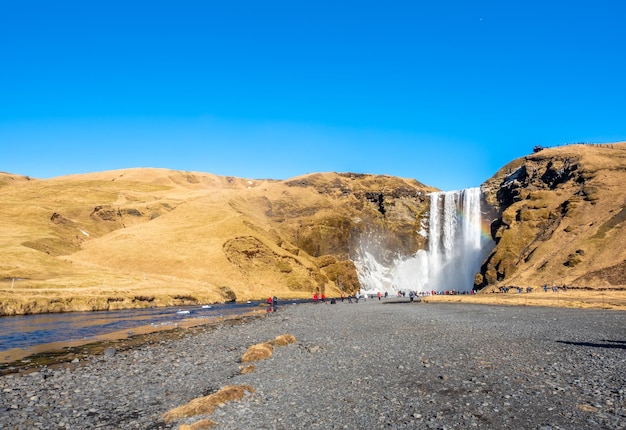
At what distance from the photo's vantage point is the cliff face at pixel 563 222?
70.1 m

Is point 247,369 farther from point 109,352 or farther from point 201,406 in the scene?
point 109,352

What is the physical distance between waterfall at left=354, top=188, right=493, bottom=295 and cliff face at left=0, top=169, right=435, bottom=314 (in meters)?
5.98

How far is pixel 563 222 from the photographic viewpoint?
294ft

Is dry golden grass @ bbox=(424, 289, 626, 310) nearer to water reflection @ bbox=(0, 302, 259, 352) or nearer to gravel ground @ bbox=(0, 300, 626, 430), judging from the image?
gravel ground @ bbox=(0, 300, 626, 430)

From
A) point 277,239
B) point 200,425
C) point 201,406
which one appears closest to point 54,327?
point 201,406

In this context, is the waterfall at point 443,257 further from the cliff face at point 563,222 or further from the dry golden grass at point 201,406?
the dry golden grass at point 201,406

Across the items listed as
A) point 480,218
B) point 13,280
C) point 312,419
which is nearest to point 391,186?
point 480,218

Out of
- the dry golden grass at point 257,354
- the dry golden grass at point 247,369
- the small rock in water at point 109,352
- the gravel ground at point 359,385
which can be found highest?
the gravel ground at point 359,385

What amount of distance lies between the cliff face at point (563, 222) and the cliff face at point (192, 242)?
46.5 m

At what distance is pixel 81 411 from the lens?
12.6 metres

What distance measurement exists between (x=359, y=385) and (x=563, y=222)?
92773mm

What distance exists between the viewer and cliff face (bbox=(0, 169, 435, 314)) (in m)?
65.6

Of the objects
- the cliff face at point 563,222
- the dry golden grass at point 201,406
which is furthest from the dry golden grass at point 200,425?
the cliff face at point 563,222

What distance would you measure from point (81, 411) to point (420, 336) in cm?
1979
